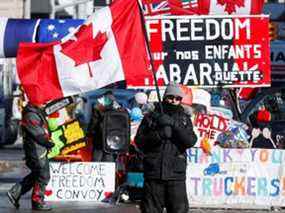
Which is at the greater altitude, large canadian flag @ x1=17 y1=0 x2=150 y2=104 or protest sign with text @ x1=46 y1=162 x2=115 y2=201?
large canadian flag @ x1=17 y1=0 x2=150 y2=104

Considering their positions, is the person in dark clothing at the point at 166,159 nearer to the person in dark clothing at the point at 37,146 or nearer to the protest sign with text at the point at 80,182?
the person in dark clothing at the point at 37,146

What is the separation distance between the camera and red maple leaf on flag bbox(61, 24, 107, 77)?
12734 millimetres

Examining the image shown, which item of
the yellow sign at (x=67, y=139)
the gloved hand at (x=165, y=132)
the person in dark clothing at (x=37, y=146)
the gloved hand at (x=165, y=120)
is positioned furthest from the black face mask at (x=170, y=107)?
the yellow sign at (x=67, y=139)

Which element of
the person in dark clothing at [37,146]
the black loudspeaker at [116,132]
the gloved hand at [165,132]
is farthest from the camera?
the black loudspeaker at [116,132]

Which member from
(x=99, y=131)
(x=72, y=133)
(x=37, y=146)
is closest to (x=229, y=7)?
(x=99, y=131)

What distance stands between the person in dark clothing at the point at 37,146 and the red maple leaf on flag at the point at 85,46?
0.92 m

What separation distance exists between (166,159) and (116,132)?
4.80 m

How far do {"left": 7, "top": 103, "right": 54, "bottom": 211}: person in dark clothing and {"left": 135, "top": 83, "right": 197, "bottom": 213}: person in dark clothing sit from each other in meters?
3.64

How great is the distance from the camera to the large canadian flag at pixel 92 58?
12664 mm

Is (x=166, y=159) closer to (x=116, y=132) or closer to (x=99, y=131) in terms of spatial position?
(x=116, y=132)

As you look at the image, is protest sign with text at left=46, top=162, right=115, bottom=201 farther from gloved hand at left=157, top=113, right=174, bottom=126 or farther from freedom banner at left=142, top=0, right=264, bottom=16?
gloved hand at left=157, top=113, right=174, bottom=126

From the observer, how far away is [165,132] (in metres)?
9.59

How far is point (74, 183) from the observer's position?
14297 mm

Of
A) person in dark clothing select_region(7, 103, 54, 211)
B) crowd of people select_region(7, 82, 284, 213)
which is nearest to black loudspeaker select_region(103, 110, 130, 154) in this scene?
crowd of people select_region(7, 82, 284, 213)
